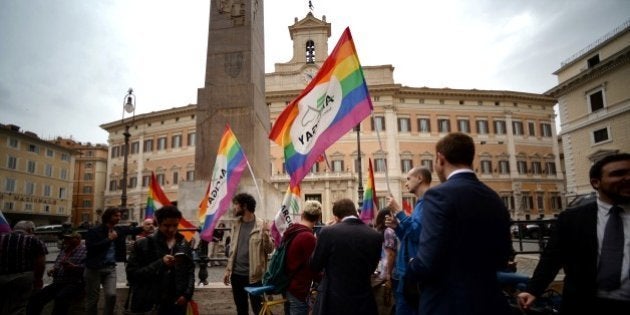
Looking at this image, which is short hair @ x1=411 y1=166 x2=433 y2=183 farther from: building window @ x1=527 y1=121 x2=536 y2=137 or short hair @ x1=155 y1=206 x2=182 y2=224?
building window @ x1=527 y1=121 x2=536 y2=137

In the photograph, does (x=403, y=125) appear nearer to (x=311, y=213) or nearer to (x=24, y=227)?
(x=311, y=213)

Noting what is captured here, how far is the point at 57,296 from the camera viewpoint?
13.9 ft

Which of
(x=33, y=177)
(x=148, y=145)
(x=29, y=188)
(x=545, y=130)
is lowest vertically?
(x=29, y=188)

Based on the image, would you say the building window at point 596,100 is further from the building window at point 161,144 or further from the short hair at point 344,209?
the building window at point 161,144

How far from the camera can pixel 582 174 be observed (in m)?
29.3

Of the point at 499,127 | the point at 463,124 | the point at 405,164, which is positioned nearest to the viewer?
the point at 405,164

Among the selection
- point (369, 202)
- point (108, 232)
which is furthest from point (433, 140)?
point (108, 232)

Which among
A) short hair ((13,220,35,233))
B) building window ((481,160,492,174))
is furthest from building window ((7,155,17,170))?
building window ((481,160,492,174))

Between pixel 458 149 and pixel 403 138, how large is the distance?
3768 centimetres

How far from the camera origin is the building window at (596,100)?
92.5 ft

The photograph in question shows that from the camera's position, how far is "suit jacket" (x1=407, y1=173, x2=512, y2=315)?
1724 millimetres

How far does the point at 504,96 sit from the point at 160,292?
4509 centimetres

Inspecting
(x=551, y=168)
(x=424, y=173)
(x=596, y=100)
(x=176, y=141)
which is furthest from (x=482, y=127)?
(x=424, y=173)

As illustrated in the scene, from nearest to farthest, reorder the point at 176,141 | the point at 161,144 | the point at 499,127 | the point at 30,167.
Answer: the point at 499,127
the point at 176,141
the point at 161,144
the point at 30,167
